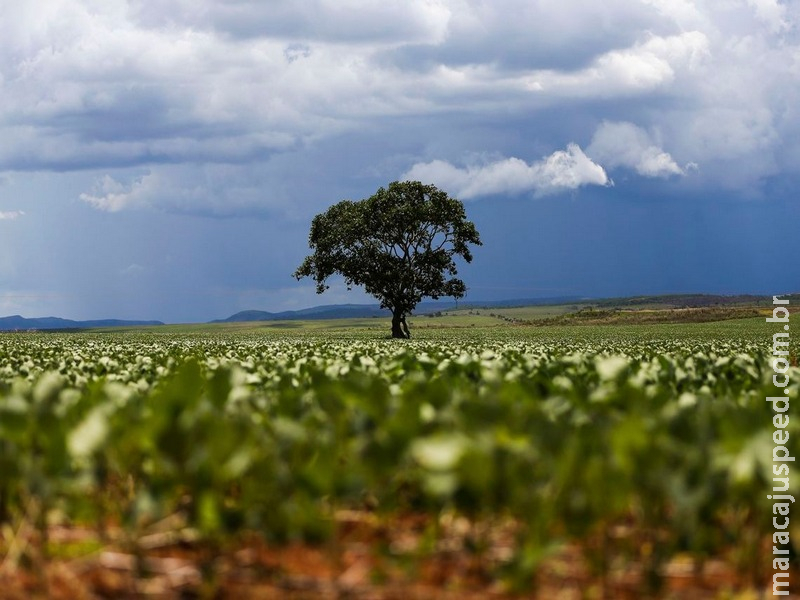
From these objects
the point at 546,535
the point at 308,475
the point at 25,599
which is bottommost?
the point at 25,599

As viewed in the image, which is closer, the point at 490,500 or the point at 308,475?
the point at 490,500

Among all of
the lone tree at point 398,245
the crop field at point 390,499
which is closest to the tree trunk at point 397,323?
the lone tree at point 398,245

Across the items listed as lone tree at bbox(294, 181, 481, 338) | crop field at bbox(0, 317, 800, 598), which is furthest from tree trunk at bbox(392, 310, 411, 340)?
crop field at bbox(0, 317, 800, 598)

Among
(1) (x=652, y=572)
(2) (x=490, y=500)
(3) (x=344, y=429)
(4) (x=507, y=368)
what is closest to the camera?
(2) (x=490, y=500)

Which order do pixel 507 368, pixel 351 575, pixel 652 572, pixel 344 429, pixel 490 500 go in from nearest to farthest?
1. pixel 490 500
2. pixel 652 572
3. pixel 351 575
4. pixel 344 429
5. pixel 507 368

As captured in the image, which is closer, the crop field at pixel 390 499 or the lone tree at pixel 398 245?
the crop field at pixel 390 499

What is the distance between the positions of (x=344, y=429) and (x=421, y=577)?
1.09 meters

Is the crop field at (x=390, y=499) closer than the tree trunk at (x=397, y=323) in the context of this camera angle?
Yes

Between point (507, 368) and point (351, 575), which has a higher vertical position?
point (507, 368)

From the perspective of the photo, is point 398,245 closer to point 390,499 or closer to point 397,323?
point 397,323

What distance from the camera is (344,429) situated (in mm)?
4969

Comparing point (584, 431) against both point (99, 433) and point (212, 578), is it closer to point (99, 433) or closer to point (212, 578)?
point (212, 578)

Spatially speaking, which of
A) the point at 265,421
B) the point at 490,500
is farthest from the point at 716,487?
the point at 265,421

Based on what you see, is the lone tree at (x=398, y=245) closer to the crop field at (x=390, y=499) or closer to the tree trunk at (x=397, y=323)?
the tree trunk at (x=397, y=323)
